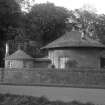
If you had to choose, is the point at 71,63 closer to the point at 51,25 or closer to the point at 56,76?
the point at 56,76

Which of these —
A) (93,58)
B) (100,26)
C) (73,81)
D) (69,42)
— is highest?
(100,26)

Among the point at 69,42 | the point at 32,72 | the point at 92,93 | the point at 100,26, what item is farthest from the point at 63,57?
the point at 100,26

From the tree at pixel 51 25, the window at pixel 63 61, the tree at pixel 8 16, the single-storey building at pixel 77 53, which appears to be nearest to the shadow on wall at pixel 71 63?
the single-storey building at pixel 77 53

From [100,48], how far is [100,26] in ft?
88.6

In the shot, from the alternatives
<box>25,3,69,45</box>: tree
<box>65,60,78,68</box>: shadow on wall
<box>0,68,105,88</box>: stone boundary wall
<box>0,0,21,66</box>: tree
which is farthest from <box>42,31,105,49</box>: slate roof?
<box>0,0,21,66</box>: tree

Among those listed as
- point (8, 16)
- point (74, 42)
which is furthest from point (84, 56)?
point (8, 16)

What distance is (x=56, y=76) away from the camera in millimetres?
22750

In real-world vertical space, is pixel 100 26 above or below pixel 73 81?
above

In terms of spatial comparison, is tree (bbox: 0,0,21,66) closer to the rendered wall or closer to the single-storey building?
the single-storey building

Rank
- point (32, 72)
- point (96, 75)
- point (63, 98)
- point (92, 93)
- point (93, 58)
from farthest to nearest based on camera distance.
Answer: point (93, 58) < point (32, 72) < point (96, 75) < point (92, 93) < point (63, 98)

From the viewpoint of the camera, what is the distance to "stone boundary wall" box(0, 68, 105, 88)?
22.0 m

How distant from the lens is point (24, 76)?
77.3 ft

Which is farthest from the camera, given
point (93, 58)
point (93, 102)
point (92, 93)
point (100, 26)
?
point (100, 26)

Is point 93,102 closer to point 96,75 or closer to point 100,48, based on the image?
point 96,75
